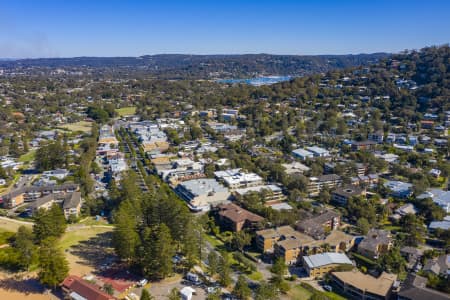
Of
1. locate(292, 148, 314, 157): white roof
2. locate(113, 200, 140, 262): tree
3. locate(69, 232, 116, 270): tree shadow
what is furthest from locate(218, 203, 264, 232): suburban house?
locate(292, 148, 314, 157): white roof

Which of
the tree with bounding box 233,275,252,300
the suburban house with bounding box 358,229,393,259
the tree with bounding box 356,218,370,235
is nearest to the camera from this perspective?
the tree with bounding box 233,275,252,300

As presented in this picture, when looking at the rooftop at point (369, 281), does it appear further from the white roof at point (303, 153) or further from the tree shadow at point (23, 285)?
the white roof at point (303, 153)

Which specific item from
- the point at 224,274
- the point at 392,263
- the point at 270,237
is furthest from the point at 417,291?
the point at 224,274

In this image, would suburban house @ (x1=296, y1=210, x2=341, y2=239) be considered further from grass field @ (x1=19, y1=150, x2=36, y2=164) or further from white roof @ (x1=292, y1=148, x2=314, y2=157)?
grass field @ (x1=19, y1=150, x2=36, y2=164)

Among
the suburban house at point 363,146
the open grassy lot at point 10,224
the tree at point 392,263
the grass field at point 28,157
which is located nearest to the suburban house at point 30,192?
the open grassy lot at point 10,224

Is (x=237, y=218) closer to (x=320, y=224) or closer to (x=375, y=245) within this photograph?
(x=320, y=224)
